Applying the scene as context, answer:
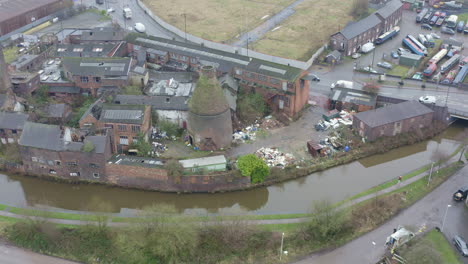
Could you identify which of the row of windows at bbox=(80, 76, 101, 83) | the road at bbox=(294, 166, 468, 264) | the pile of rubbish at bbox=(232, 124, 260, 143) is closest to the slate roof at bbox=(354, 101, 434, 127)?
the road at bbox=(294, 166, 468, 264)

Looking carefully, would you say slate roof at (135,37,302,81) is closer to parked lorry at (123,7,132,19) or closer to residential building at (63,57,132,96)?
residential building at (63,57,132,96)

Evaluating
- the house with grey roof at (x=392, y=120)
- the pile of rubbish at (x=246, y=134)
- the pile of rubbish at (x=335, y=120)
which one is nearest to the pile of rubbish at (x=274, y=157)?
the pile of rubbish at (x=246, y=134)

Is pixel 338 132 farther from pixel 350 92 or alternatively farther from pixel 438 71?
pixel 438 71

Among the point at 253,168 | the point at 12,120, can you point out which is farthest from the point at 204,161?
the point at 12,120

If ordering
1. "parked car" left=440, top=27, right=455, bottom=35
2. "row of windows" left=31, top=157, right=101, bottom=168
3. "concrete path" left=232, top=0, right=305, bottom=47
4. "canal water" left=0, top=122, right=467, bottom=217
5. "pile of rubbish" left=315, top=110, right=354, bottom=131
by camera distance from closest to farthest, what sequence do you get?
1. "canal water" left=0, top=122, right=467, bottom=217
2. "row of windows" left=31, top=157, right=101, bottom=168
3. "pile of rubbish" left=315, top=110, right=354, bottom=131
4. "concrete path" left=232, top=0, right=305, bottom=47
5. "parked car" left=440, top=27, right=455, bottom=35

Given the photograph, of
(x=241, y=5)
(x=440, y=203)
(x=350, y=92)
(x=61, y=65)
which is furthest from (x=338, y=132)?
(x=241, y=5)

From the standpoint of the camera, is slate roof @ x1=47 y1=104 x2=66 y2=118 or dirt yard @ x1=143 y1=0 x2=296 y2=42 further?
dirt yard @ x1=143 y1=0 x2=296 y2=42

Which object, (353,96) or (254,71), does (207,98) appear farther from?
(353,96)
